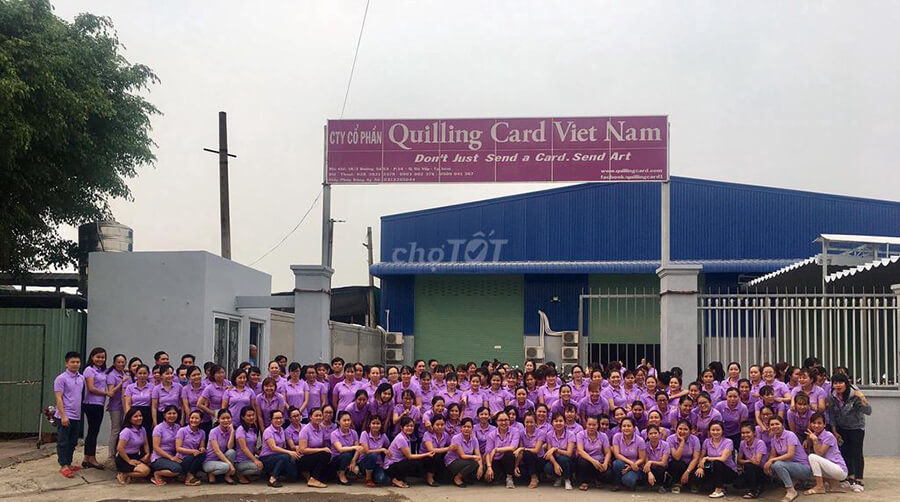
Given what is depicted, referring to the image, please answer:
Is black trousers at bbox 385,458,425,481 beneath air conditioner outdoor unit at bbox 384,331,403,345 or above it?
beneath

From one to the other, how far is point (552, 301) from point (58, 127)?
47.1ft

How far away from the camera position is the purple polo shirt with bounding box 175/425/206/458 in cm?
928

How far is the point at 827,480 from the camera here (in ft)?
29.6

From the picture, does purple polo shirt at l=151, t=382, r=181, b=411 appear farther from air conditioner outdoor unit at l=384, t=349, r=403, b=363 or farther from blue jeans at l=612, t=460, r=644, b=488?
air conditioner outdoor unit at l=384, t=349, r=403, b=363

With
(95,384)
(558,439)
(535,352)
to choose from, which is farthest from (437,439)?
(535,352)

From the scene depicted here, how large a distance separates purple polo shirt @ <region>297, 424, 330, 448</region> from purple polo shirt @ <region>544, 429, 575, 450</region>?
2.33 meters

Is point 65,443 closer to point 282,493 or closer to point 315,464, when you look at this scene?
point 282,493

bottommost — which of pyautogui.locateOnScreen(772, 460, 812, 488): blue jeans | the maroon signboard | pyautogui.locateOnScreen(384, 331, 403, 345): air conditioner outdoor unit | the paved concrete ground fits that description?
the paved concrete ground

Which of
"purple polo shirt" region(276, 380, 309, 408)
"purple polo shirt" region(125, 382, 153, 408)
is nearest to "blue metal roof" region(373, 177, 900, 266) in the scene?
"purple polo shirt" region(276, 380, 309, 408)

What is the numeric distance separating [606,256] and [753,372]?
14.7 meters

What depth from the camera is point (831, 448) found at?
348 inches

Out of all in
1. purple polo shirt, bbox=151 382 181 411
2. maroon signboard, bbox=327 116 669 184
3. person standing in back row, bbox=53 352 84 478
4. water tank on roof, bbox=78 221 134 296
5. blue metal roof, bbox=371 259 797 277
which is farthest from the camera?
blue metal roof, bbox=371 259 797 277

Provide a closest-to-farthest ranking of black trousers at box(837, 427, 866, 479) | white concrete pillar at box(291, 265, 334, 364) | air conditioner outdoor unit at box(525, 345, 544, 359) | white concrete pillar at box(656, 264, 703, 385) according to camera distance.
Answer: black trousers at box(837, 427, 866, 479) < white concrete pillar at box(656, 264, 703, 385) < white concrete pillar at box(291, 265, 334, 364) < air conditioner outdoor unit at box(525, 345, 544, 359)

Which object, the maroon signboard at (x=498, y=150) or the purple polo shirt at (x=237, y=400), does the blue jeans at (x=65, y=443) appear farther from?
the maroon signboard at (x=498, y=150)
